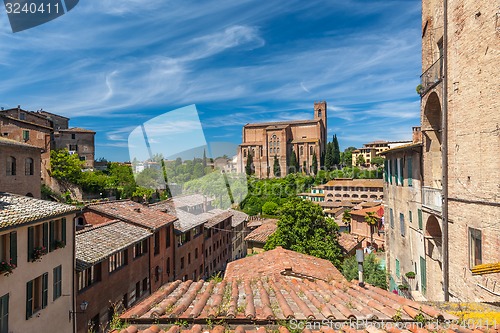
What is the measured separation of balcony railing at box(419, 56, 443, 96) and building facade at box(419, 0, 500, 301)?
0.05 m

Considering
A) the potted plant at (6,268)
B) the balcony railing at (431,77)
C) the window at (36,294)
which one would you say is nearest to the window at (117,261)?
the window at (36,294)

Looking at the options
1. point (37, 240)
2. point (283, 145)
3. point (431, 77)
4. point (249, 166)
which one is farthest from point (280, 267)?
point (283, 145)

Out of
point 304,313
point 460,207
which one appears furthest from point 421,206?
A: point 304,313

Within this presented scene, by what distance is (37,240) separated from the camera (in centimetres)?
1076

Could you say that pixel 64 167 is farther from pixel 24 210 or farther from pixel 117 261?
pixel 24 210

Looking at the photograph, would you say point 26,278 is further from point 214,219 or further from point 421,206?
point 214,219

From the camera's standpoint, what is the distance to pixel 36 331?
33.5 ft

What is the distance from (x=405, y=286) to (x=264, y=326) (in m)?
13.4

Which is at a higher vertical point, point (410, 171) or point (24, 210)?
point (410, 171)

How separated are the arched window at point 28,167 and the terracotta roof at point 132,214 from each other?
5.10 m

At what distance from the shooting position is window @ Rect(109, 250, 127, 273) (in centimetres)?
1477

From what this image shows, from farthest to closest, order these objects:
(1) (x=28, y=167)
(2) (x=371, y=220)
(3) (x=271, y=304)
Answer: (2) (x=371, y=220) → (1) (x=28, y=167) → (3) (x=271, y=304)

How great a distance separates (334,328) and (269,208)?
5503 cm

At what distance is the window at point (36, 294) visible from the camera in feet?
32.9
